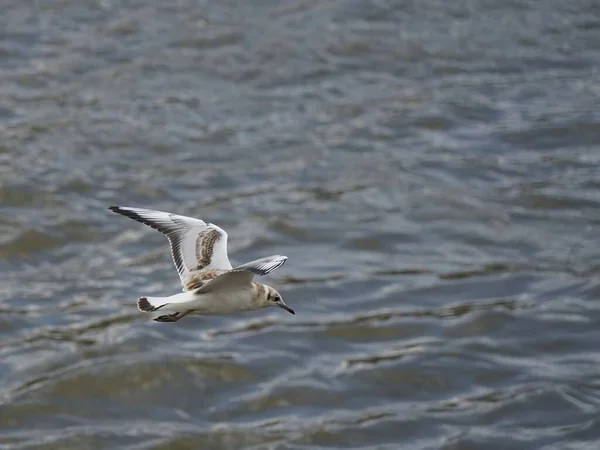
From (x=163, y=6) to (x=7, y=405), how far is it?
883cm

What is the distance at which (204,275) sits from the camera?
7668 mm

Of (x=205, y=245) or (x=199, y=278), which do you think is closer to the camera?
(x=199, y=278)

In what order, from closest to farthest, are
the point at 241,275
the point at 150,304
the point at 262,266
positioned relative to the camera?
1. the point at 262,266
2. the point at 150,304
3. the point at 241,275

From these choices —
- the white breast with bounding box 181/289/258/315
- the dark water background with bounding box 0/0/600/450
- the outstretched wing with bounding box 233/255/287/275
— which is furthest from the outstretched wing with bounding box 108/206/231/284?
the dark water background with bounding box 0/0/600/450

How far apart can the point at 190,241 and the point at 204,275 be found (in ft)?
1.23

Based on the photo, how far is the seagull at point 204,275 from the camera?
714 centimetres

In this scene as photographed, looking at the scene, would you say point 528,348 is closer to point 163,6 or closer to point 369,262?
point 369,262

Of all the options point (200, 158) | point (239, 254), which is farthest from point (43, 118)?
point (239, 254)

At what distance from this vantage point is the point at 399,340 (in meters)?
12.4

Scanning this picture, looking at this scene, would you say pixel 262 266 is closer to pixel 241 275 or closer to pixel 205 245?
pixel 241 275

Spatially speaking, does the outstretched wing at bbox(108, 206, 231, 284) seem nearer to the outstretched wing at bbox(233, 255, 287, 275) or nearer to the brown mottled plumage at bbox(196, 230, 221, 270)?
the brown mottled plumage at bbox(196, 230, 221, 270)

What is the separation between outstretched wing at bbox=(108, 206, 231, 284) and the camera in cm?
784

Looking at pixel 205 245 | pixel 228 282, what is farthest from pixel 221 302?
pixel 205 245

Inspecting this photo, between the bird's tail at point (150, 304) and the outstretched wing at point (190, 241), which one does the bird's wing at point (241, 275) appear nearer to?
the bird's tail at point (150, 304)
